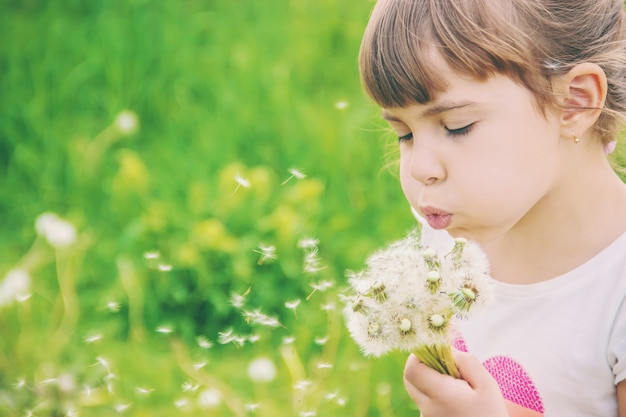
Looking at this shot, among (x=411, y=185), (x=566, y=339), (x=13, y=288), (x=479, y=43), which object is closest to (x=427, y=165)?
(x=411, y=185)

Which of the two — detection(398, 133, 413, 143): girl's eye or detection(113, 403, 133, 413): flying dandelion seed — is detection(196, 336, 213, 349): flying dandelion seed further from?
detection(398, 133, 413, 143): girl's eye

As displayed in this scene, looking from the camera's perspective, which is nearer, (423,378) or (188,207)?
(423,378)

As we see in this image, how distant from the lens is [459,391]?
4.78 feet

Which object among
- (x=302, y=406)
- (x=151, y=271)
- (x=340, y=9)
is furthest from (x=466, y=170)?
(x=340, y=9)

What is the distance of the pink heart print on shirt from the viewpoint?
68.0 inches

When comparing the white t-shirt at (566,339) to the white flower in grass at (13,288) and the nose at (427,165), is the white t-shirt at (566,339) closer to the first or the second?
the nose at (427,165)

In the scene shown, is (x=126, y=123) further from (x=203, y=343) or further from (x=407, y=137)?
(x=407, y=137)

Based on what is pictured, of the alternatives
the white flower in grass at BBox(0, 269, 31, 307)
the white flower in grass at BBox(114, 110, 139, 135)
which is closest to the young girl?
the white flower in grass at BBox(0, 269, 31, 307)

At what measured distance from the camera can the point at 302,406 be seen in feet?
7.00

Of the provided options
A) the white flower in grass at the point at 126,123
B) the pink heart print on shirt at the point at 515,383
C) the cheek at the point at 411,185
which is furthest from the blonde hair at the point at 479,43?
the white flower in grass at the point at 126,123

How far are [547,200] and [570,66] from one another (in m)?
0.24

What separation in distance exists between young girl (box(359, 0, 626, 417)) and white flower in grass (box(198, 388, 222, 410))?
2.32 ft

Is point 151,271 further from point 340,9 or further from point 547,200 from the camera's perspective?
point 340,9

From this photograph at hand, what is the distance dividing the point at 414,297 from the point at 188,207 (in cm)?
159
